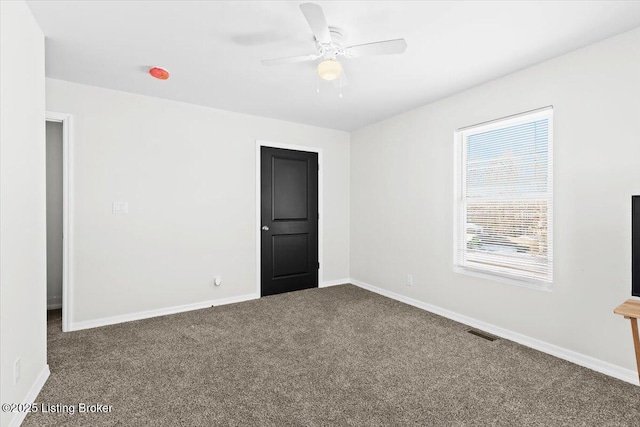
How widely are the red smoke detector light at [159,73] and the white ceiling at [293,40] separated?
3.1 inches

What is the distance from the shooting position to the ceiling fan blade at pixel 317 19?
64.4 inches

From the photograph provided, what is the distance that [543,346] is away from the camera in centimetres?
262

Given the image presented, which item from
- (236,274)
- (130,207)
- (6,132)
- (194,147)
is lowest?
(236,274)

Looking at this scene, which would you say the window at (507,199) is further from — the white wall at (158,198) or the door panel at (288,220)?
the white wall at (158,198)

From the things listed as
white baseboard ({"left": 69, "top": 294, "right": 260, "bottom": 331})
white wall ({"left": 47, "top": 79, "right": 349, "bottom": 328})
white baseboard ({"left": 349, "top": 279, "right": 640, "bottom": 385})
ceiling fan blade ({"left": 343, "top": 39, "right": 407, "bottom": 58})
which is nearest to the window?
white baseboard ({"left": 349, "top": 279, "right": 640, "bottom": 385})

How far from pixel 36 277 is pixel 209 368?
Answer: 132cm

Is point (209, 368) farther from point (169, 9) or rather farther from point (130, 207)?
point (169, 9)

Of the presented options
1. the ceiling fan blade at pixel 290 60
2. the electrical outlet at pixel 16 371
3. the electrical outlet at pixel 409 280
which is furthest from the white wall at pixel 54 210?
the electrical outlet at pixel 409 280

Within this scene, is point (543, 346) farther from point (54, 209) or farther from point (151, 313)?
point (54, 209)

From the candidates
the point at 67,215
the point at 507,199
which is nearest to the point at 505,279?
the point at 507,199

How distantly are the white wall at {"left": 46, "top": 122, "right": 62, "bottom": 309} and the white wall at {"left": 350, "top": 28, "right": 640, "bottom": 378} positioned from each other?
14.4 feet

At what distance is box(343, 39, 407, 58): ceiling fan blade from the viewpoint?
6.40ft

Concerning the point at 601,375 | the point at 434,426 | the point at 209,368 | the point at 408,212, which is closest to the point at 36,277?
the point at 209,368

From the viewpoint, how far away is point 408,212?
3971 millimetres
